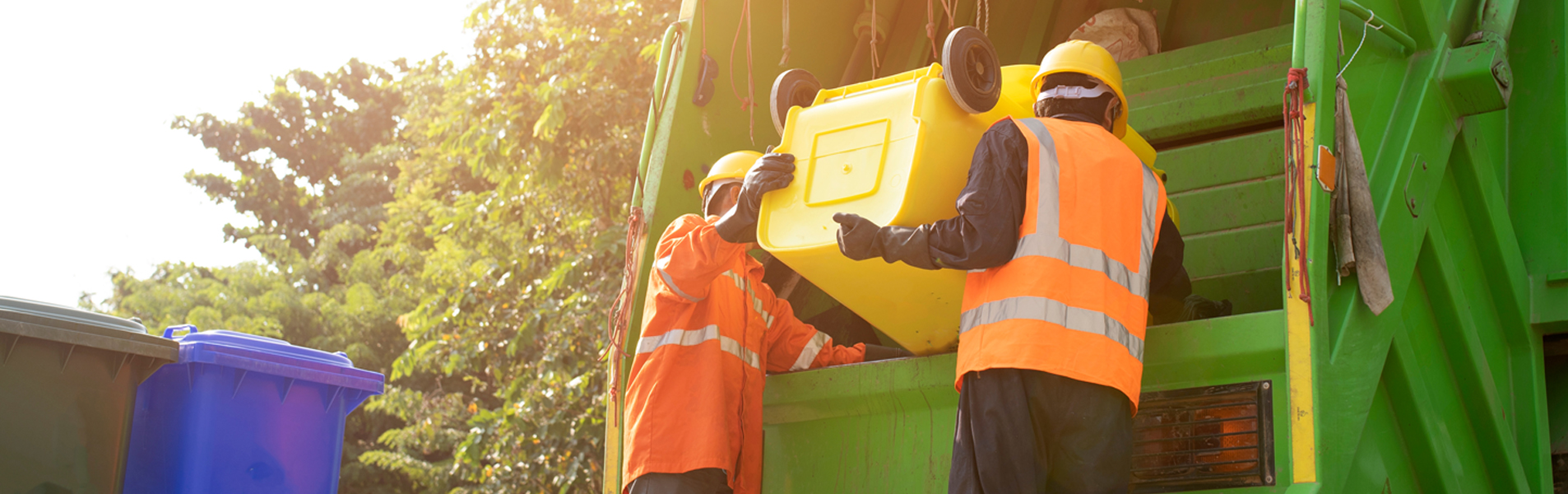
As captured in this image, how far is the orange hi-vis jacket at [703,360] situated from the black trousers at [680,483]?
1.1 inches

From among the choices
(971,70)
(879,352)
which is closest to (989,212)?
(971,70)

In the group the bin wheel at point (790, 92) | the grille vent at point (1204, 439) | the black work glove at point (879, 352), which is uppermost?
the bin wheel at point (790, 92)

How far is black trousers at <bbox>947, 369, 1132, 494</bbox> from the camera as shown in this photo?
7.54ft

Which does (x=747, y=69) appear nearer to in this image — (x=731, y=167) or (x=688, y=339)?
(x=731, y=167)

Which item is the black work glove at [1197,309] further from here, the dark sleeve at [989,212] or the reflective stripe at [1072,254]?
the dark sleeve at [989,212]

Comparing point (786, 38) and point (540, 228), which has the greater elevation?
point (540, 228)

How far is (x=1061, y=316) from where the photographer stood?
7.68 feet

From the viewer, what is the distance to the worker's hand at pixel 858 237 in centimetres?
251

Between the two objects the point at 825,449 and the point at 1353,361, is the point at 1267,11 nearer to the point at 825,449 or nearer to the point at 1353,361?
the point at 1353,361

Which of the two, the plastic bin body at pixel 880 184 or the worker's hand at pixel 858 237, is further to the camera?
the plastic bin body at pixel 880 184

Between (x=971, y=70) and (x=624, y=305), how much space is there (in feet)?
3.94

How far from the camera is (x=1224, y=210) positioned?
11.5ft

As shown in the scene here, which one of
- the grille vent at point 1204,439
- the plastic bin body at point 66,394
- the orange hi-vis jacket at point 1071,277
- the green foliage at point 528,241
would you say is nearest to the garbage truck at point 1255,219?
the grille vent at point 1204,439

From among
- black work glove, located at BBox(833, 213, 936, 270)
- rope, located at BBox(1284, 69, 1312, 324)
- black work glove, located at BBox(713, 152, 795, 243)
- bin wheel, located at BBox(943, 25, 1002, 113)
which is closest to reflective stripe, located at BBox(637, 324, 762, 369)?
black work glove, located at BBox(713, 152, 795, 243)
